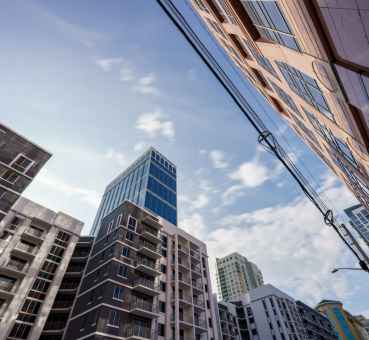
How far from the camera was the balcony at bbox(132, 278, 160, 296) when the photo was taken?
2848 centimetres

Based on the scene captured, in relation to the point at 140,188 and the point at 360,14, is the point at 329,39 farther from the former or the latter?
the point at 140,188

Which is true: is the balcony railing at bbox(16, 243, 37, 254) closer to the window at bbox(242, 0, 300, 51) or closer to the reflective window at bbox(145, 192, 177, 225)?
the reflective window at bbox(145, 192, 177, 225)

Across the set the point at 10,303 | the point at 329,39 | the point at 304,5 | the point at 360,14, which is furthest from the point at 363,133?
the point at 10,303

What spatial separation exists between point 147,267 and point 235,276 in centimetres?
10213

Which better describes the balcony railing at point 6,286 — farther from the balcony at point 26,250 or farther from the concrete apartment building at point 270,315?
the concrete apartment building at point 270,315

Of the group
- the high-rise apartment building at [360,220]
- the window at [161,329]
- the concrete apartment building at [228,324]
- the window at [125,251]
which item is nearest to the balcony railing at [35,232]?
the window at [125,251]

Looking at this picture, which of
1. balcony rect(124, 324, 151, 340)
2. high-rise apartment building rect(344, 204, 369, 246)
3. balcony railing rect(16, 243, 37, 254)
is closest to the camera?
balcony rect(124, 324, 151, 340)

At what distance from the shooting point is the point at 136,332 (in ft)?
82.6

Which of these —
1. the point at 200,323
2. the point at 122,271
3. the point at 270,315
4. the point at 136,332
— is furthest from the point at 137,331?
the point at 270,315

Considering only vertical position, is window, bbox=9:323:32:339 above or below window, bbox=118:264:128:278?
below

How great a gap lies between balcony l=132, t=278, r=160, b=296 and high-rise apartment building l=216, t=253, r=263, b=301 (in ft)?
318

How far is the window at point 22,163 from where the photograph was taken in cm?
2895

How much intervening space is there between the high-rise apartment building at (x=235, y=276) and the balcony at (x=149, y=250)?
94628 millimetres

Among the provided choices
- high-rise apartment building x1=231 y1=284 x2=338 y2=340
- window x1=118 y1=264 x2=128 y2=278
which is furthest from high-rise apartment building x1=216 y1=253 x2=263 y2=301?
window x1=118 y1=264 x2=128 y2=278
